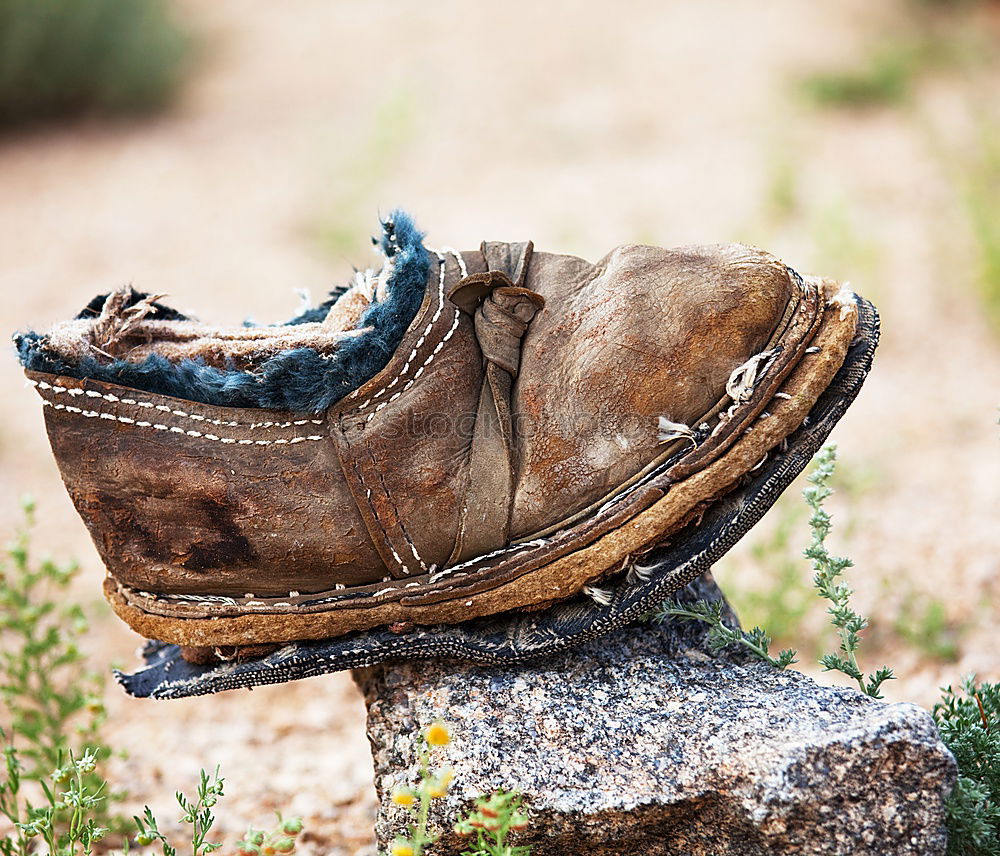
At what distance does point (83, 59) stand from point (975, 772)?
8145 millimetres

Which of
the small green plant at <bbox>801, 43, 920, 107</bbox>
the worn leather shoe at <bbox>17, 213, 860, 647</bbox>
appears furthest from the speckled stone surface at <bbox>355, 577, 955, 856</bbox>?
the small green plant at <bbox>801, 43, 920, 107</bbox>

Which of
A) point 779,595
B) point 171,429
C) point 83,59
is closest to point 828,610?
point 171,429

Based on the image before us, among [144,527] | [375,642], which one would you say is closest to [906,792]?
[375,642]

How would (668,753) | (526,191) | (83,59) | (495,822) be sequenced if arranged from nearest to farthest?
(495,822)
(668,753)
(526,191)
(83,59)

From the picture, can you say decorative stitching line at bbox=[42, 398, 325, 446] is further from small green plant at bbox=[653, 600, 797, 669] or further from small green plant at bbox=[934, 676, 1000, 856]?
small green plant at bbox=[934, 676, 1000, 856]

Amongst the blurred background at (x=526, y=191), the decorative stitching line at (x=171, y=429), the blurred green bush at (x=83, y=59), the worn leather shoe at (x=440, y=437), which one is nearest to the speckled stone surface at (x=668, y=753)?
the worn leather shoe at (x=440, y=437)

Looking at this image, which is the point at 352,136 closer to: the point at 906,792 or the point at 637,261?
the point at 637,261

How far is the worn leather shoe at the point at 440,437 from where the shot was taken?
176 cm

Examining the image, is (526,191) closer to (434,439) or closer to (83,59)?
(83,59)

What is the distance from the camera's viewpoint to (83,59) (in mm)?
8031

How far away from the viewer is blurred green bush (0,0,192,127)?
25.1 feet

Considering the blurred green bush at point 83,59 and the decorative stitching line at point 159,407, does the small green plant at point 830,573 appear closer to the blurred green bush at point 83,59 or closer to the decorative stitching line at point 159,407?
the decorative stitching line at point 159,407

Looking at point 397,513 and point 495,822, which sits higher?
point 397,513

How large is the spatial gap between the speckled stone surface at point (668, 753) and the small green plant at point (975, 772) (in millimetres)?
76
